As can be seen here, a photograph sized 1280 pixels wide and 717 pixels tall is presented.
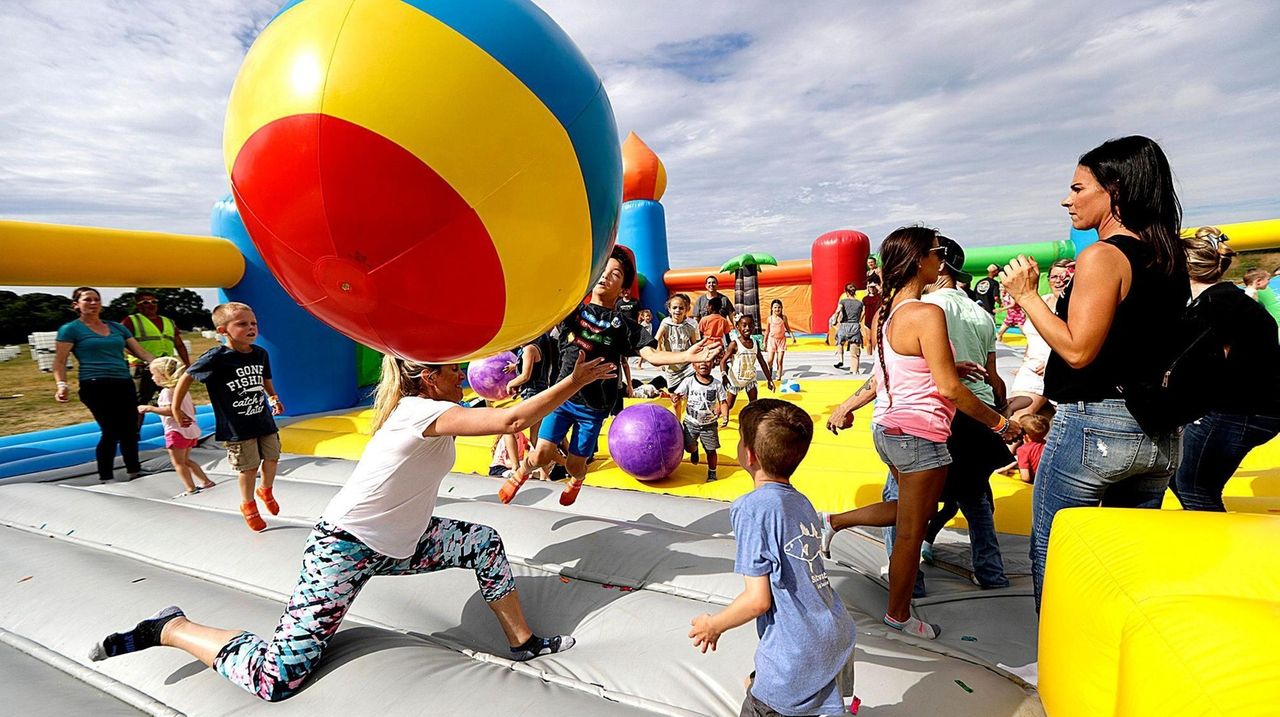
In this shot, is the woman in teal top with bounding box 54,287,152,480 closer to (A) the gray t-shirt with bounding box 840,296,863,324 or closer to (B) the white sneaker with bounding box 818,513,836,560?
(B) the white sneaker with bounding box 818,513,836,560

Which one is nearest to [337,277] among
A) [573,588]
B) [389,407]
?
[389,407]

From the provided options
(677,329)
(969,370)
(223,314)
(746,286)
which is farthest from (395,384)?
(746,286)

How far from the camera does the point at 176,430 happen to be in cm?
418

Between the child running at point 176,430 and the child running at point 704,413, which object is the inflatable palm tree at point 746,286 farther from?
the child running at point 176,430

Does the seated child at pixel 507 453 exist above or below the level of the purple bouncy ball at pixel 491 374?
below

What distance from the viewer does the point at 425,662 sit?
6.40 ft

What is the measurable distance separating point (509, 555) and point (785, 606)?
5.61ft

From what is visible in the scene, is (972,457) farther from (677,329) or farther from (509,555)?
(677,329)

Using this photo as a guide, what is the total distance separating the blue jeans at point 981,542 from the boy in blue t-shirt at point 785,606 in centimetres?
115

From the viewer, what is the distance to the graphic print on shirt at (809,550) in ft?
4.90

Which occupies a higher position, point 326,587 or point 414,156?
point 414,156

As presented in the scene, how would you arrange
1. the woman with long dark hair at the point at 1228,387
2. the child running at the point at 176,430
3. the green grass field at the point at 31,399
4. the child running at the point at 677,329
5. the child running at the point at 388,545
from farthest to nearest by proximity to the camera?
the green grass field at the point at 31,399, the child running at the point at 677,329, the child running at the point at 176,430, the woman with long dark hair at the point at 1228,387, the child running at the point at 388,545

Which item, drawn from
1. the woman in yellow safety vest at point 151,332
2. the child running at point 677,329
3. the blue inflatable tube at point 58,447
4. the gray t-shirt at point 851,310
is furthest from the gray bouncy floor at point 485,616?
the gray t-shirt at point 851,310

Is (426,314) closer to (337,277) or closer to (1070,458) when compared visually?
(337,277)
